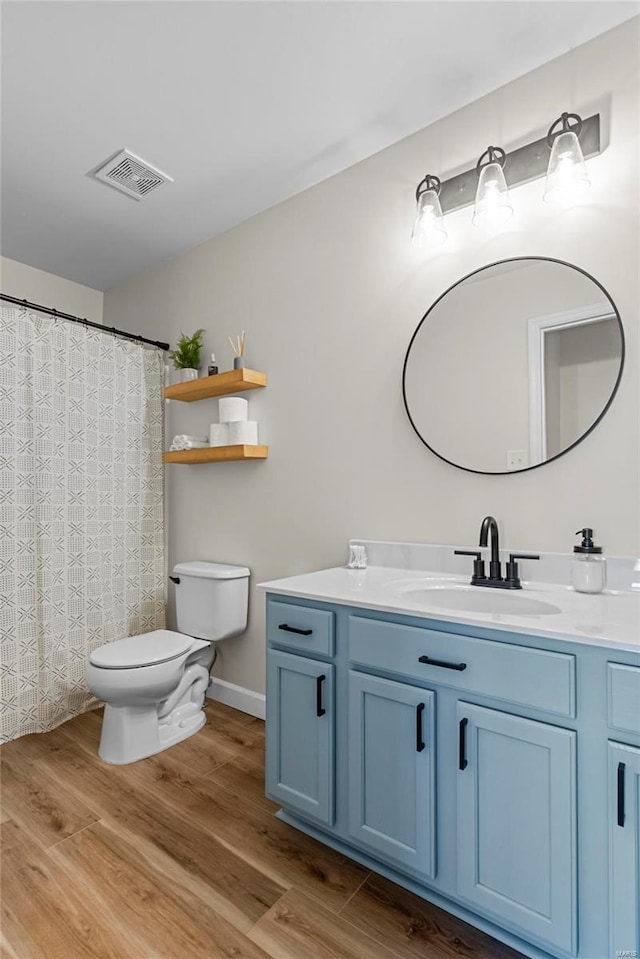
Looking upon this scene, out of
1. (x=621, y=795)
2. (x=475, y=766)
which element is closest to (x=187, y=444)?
(x=475, y=766)

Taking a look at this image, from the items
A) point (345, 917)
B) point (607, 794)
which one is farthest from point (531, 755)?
point (345, 917)

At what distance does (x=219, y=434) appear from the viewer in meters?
2.46

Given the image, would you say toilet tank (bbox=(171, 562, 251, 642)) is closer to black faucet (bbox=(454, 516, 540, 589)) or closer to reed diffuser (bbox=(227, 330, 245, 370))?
reed diffuser (bbox=(227, 330, 245, 370))

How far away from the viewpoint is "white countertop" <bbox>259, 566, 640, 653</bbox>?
1072mm

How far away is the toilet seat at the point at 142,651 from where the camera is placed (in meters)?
2.02

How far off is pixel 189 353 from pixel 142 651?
59.8 inches

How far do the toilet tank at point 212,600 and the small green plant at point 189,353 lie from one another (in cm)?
108

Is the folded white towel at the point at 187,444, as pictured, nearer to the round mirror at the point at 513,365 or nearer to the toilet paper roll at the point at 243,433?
the toilet paper roll at the point at 243,433

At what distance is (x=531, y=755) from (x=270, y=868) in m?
0.89

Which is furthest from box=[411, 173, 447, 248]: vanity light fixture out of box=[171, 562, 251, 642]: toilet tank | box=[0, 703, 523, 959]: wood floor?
box=[0, 703, 523, 959]: wood floor

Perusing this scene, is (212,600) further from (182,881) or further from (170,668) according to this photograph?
(182,881)

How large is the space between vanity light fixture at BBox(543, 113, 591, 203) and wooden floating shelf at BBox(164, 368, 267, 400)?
1.36m

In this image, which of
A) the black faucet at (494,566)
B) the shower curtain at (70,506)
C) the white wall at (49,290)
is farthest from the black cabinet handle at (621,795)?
the white wall at (49,290)

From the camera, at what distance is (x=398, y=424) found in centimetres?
195
